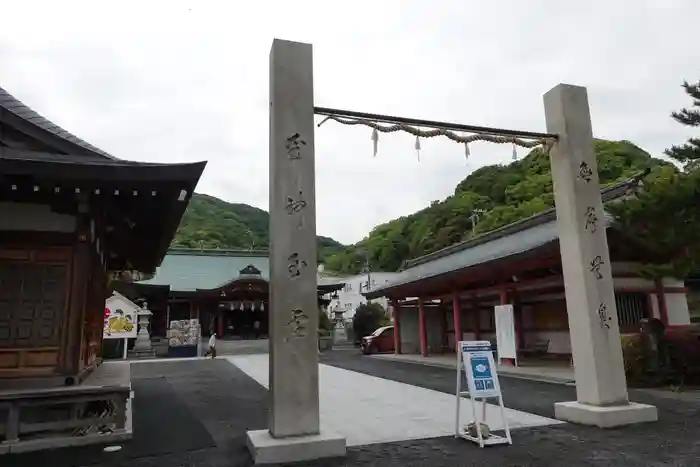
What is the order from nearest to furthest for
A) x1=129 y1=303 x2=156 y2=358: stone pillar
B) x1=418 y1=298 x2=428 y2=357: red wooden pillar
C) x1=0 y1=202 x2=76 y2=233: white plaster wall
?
x1=0 y1=202 x2=76 y2=233: white plaster wall, x1=418 y1=298 x2=428 y2=357: red wooden pillar, x1=129 y1=303 x2=156 y2=358: stone pillar

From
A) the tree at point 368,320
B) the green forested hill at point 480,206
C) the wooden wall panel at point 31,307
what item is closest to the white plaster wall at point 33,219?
the wooden wall panel at point 31,307

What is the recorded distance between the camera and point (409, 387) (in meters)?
10.4

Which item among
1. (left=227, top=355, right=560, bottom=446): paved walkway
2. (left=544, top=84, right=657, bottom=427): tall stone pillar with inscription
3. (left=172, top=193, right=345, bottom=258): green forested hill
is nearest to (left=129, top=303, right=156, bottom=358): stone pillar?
(left=227, top=355, right=560, bottom=446): paved walkway

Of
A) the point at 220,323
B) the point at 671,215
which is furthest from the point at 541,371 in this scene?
the point at 220,323

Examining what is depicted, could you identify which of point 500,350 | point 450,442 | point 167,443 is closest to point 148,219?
point 167,443

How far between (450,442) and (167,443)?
3.32 meters

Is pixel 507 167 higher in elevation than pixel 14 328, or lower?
higher

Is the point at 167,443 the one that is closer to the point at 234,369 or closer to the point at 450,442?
the point at 450,442

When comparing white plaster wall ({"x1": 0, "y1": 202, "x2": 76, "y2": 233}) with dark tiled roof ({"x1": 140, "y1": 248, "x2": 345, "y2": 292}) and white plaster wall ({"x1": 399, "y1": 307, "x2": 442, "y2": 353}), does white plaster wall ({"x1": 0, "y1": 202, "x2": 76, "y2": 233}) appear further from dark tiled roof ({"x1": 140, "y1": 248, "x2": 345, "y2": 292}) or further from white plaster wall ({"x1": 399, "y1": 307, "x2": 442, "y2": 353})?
dark tiled roof ({"x1": 140, "y1": 248, "x2": 345, "y2": 292})

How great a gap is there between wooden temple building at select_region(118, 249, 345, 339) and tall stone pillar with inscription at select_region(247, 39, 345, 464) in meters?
22.9

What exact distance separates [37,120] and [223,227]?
58432 mm

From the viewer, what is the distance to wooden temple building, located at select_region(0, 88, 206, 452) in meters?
5.80

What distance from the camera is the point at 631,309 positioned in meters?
12.0

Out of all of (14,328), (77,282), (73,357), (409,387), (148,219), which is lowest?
(409,387)
